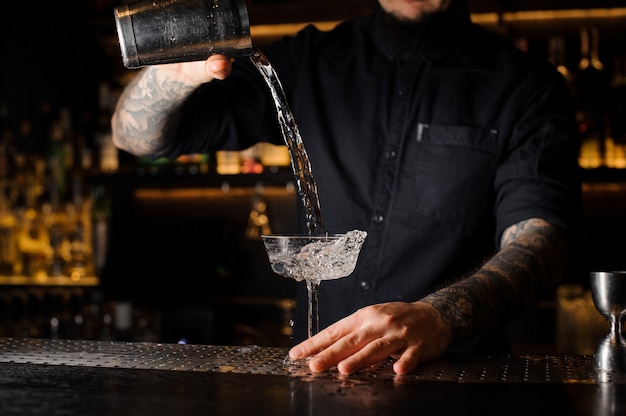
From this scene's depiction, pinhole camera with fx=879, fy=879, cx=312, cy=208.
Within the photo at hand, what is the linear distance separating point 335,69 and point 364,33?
135 mm

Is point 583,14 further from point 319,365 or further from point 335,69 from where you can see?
point 319,365

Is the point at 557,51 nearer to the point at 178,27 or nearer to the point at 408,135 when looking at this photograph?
the point at 408,135

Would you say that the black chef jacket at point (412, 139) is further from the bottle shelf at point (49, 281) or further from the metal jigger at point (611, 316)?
the bottle shelf at point (49, 281)

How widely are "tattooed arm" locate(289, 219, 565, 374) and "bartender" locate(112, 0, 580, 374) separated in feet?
0.05

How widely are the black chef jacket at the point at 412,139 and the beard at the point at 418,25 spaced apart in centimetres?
2

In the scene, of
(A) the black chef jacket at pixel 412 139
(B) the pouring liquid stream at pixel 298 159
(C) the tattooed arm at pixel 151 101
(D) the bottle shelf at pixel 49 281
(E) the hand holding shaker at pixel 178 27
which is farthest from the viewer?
(D) the bottle shelf at pixel 49 281

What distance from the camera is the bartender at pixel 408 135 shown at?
1971 millimetres

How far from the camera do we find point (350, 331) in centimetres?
132

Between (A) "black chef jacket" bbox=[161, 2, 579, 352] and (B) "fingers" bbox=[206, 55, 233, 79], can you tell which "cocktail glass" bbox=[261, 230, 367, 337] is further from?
(A) "black chef jacket" bbox=[161, 2, 579, 352]

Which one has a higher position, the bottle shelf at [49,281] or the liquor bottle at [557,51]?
the liquor bottle at [557,51]

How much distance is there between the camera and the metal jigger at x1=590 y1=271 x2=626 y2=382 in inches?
52.8

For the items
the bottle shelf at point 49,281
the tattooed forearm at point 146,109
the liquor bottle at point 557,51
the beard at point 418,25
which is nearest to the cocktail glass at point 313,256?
the tattooed forearm at point 146,109

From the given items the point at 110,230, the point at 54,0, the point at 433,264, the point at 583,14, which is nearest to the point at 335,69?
the point at 433,264

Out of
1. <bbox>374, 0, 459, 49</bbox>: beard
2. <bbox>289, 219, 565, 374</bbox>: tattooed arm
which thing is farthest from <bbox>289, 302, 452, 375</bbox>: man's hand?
<bbox>374, 0, 459, 49</bbox>: beard
